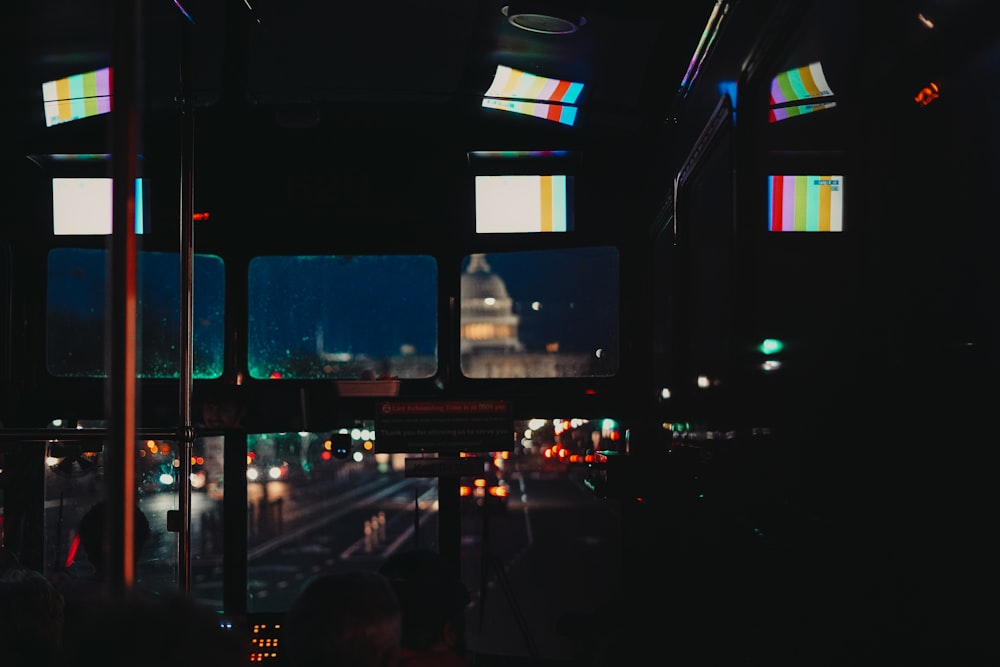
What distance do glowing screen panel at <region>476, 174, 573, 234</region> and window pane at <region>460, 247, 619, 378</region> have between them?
139mm

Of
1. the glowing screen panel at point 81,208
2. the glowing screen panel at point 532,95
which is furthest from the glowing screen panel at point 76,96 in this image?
the glowing screen panel at point 532,95

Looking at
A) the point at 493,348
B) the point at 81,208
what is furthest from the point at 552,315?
the point at 81,208

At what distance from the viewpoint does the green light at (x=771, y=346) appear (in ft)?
6.64

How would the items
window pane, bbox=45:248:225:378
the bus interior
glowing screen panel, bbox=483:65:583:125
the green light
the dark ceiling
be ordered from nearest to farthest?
the green light, the bus interior, the dark ceiling, glowing screen panel, bbox=483:65:583:125, window pane, bbox=45:248:225:378

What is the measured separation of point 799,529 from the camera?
174 cm

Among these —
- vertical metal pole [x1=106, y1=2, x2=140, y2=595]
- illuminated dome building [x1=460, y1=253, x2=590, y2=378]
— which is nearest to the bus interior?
illuminated dome building [x1=460, y1=253, x2=590, y2=378]

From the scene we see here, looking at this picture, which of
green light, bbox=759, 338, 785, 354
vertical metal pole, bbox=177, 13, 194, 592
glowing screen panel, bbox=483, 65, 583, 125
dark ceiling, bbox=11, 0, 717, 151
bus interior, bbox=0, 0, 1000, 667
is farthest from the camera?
glowing screen panel, bbox=483, 65, 583, 125

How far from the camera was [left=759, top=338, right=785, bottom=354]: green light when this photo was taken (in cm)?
203

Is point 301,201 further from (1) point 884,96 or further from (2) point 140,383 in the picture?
(1) point 884,96

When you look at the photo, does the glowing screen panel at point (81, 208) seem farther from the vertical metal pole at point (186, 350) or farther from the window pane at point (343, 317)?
the vertical metal pole at point (186, 350)

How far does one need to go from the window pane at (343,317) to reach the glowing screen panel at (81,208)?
0.77 meters

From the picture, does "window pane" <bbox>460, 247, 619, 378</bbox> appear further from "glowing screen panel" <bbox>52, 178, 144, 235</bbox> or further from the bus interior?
"glowing screen panel" <bbox>52, 178, 144, 235</bbox>

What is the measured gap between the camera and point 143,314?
5.33 metres

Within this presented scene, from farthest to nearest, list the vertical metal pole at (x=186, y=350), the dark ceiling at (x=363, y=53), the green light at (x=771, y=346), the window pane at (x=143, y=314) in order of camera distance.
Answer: the window pane at (x=143, y=314) → the dark ceiling at (x=363, y=53) → the vertical metal pole at (x=186, y=350) → the green light at (x=771, y=346)
